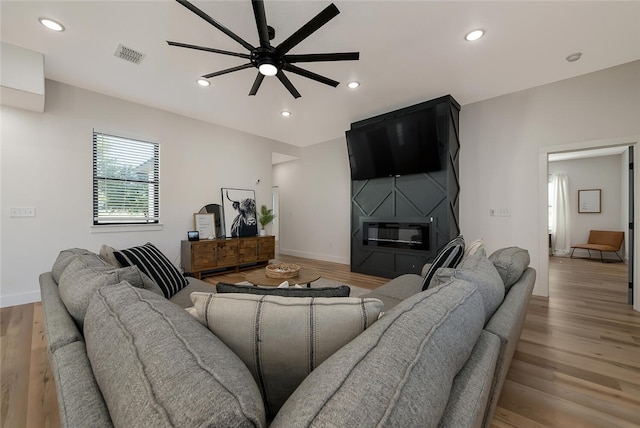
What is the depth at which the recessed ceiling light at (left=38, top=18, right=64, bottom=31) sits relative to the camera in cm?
217

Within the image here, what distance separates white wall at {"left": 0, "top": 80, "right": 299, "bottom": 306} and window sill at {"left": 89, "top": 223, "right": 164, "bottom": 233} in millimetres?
55

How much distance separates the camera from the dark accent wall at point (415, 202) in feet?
12.1

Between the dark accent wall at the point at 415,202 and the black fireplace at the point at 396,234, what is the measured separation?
75 millimetres

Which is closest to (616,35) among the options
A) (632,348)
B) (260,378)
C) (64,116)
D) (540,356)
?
(632,348)

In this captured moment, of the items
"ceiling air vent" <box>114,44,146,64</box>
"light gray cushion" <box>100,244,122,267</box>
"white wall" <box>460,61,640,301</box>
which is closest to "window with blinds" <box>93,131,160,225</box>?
"ceiling air vent" <box>114,44,146,64</box>

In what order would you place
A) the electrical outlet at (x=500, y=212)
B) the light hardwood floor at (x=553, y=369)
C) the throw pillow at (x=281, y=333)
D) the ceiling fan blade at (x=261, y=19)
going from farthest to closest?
1. the electrical outlet at (x=500, y=212)
2. the ceiling fan blade at (x=261, y=19)
3. the light hardwood floor at (x=553, y=369)
4. the throw pillow at (x=281, y=333)

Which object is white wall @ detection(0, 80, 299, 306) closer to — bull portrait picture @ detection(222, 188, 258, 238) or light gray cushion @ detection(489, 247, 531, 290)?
bull portrait picture @ detection(222, 188, 258, 238)

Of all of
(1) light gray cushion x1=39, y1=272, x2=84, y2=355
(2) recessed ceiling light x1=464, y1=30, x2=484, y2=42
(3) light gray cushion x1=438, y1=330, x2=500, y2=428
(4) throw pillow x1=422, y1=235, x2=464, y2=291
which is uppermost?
(2) recessed ceiling light x1=464, y1=30, x2=484, y2=42

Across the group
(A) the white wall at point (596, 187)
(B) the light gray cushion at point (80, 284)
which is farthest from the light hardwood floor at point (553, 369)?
(A) the white wall at point (596, 187)

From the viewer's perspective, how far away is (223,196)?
15.8ft

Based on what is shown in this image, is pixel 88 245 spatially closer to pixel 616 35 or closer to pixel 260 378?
pixel 260 378

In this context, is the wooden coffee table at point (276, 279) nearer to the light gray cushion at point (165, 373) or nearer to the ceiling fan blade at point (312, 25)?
the light gray cushion at point (165, 373)

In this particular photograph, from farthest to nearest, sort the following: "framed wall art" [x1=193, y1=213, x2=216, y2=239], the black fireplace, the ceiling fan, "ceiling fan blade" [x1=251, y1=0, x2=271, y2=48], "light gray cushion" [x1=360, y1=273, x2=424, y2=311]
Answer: "framed wall art" [x1=193, y1=213, x2=216, y2=239] < the black fireplace < "light gray cushion" [x1=360, y1=273, x2=424, y2=311] < the ceiling fan < "ceiling fan blade" [x1=251, y1=0, x2=271, y2=48]

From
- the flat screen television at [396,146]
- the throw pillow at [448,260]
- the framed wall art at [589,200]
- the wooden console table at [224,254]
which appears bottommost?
the wooden console table at [224,254]
